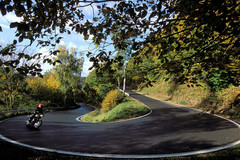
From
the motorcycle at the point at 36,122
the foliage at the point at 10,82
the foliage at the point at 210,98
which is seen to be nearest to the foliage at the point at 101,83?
the foliage at the point at 10,82

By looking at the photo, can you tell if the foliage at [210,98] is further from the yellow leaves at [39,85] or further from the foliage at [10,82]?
the yellow leaves at [39,85]

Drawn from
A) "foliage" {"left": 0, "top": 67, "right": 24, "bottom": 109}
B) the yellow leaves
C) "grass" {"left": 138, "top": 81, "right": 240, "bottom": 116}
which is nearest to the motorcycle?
"foliage" {"left": 0, "top": 67, "right": 24, "bottom": 109}

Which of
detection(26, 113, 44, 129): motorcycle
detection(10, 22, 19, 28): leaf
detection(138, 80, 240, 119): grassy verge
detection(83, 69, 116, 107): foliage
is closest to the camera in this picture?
detection(10, 22, 19, 28): leaf

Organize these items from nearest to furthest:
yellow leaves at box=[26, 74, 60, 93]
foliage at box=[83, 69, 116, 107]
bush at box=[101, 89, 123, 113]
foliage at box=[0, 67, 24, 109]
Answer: foliage at box=[0, 67, 24, 109], foliage at box=[83, 69, 116, 107], bush at box=[101, 89, 123, 113], yellow leaves at box=[26, 74, 60, 93]

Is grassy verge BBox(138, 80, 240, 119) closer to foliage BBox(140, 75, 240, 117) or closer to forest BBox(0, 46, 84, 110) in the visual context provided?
foliage BBox(140, 75, 240, 117)

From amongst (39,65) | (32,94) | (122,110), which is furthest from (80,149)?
(32,94)

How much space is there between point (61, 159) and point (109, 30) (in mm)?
3865

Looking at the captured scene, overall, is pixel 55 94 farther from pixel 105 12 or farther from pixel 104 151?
pixel 105 12

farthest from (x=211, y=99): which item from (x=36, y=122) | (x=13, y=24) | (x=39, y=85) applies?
(x=39, y=85)

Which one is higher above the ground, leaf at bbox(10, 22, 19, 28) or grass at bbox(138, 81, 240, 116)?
leaf at bbox(10, 22, 19, 28)

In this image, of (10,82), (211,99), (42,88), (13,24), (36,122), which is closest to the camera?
(13,24)

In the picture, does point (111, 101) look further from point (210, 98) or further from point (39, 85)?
point (39, 85)

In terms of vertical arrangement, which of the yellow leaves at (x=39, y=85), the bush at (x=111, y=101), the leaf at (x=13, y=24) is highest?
the leaf at (x=13, y=24)

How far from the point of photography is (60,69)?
108ft
